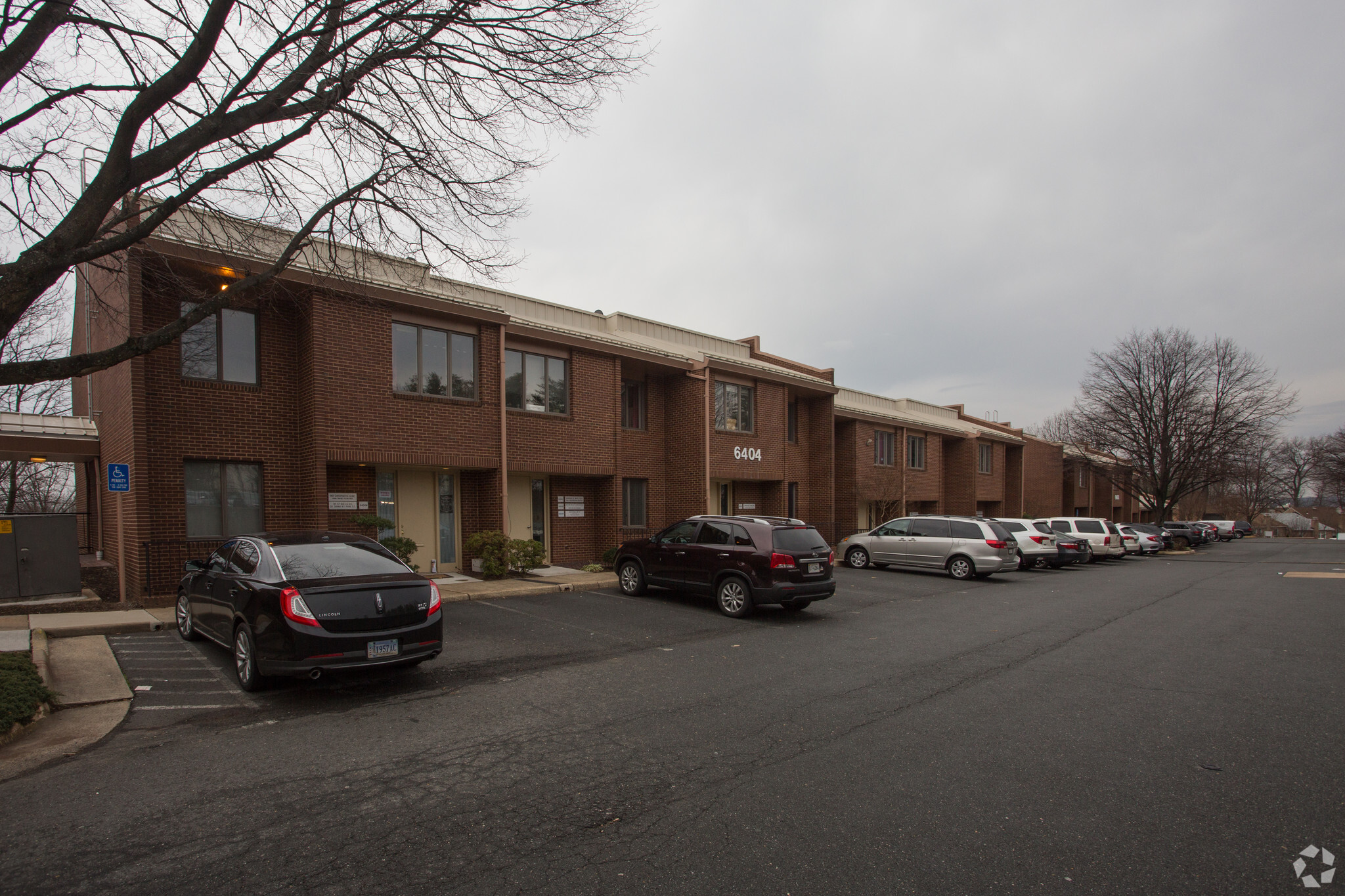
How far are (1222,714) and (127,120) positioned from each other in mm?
11233

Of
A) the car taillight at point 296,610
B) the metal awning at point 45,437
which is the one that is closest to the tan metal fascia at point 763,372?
the metal awning at point 45,437

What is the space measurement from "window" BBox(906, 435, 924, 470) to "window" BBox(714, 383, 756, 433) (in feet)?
42.1

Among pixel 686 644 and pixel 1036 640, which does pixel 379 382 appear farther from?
pixel 1036 640

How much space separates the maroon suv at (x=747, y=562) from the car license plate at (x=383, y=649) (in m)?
6.08

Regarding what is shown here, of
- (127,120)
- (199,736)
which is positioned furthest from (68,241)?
(199,736)

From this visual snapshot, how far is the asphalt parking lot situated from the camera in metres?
3.59

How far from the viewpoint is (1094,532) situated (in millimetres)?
27656

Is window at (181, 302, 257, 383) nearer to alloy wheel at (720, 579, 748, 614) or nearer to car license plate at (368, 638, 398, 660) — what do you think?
car license plate at (368, 638, 398, 660)

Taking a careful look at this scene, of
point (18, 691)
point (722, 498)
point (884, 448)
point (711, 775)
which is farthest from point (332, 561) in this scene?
point (884, 448)

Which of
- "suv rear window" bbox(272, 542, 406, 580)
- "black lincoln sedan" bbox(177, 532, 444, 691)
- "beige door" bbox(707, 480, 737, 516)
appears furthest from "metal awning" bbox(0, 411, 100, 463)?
"beige door" bbox(707, 480, 737, 516)

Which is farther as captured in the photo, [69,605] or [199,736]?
[69,605]

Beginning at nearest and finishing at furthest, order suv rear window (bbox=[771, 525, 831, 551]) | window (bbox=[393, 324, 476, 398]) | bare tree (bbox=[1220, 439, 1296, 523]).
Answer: suv rear window (bbox=[771, 525, 831, 551]) → window (bbox=[393, 324, 476, 398]) → bare tree (bbox=[1220, 439, 1296, 523])

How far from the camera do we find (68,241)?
6262mm

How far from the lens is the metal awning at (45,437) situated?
13734mm
